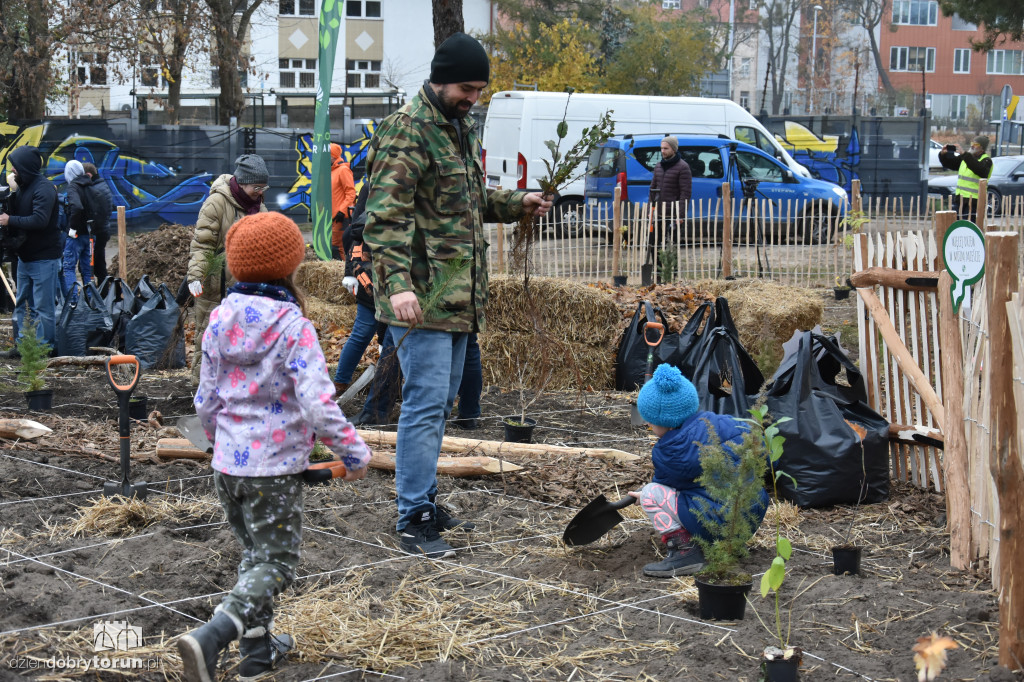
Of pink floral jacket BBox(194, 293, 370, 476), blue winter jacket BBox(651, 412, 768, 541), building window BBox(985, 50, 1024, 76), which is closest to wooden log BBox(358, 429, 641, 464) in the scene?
blue winter jacket BBox(651, 412, 768, 541)

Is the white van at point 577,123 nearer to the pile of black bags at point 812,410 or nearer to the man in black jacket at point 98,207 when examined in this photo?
the man in black jacket at point 98,207

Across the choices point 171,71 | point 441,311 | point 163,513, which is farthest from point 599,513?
point 171,71

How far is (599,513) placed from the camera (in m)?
3.89

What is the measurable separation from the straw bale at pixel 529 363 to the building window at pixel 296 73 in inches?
1477

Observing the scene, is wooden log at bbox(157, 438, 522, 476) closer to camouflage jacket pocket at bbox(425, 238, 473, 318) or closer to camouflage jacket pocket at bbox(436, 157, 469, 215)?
camouflage jacket pocket at bbox(425, 238, 473, 318)

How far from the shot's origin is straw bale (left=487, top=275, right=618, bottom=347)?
25.1ft

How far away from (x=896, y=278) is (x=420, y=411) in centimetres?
243

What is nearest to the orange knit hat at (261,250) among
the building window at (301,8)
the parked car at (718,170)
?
the parked car at (718,170)

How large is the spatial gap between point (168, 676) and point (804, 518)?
9.19 feet

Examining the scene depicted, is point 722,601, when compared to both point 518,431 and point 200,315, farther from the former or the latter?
point 200,315

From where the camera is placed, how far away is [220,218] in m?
6.43

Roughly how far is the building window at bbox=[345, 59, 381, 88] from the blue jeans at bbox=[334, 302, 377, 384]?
3728cm

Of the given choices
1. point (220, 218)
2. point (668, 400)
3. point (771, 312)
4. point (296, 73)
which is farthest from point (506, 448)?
point (296, 73)

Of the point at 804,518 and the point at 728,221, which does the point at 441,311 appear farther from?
the point at 728,221
